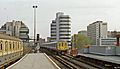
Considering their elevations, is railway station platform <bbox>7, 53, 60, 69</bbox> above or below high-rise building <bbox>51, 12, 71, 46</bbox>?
below

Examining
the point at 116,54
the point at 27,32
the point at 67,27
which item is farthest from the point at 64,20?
the point at 116,54

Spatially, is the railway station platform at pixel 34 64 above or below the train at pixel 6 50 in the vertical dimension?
below

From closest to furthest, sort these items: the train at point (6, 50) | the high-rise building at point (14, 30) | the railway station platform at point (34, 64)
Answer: the train at point (6, 50), the railway station platform at point (34, 64), the high-rise building at point (14, 30)

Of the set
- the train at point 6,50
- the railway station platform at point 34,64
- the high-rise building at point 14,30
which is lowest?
the railway station platform at point 34,64

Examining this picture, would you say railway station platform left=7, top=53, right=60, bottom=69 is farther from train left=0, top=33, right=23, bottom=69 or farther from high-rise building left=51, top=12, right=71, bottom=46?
high-rise building left=51, top=12, right=71, bottom=46

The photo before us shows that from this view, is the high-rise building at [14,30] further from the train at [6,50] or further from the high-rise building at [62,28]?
the high-rise building at [62,28]

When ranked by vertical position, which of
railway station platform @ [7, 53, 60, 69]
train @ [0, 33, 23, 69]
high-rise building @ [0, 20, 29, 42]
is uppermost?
high-rise building @ [0, 20, 29, 42]

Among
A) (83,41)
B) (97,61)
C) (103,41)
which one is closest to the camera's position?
(97,61)

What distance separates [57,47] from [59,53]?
3.91 m

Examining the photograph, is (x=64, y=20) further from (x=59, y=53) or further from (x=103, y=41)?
(x=59, y=53)

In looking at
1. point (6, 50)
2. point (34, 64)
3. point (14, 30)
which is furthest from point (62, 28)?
point (6, 50)

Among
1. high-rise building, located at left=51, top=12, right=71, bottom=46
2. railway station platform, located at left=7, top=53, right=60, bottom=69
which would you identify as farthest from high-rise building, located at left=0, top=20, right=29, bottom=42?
high-rise building, located at left=51, top=12, right=71, bottom=46

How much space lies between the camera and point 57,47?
192ft

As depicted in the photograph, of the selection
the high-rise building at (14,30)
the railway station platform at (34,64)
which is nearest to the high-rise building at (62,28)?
the high-rise building at (14,30)
